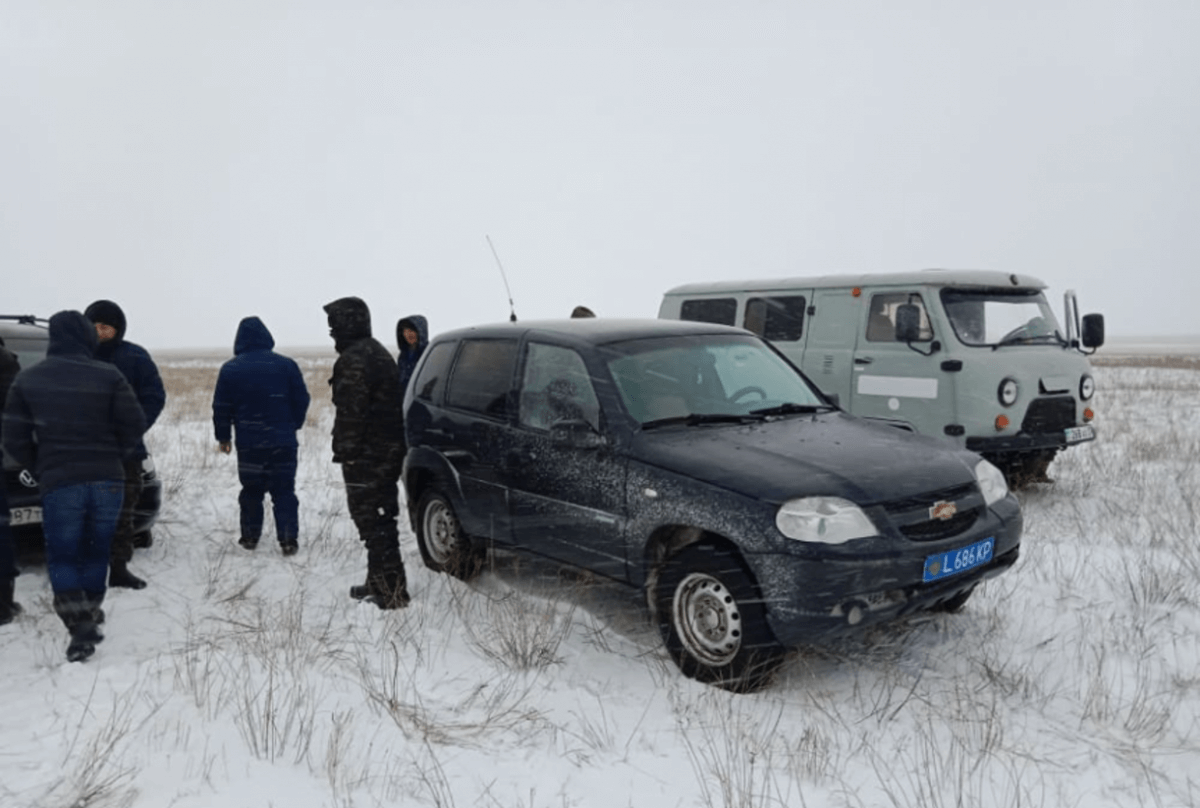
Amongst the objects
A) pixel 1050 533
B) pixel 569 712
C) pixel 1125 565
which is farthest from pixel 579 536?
pixel 1050 533

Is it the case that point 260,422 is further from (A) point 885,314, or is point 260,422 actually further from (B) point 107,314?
(A) point 885,314

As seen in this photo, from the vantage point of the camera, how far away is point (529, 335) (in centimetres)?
541

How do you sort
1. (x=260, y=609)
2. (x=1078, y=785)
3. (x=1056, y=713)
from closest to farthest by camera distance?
(x=1078, y=785) < (x=1056, y=713) < (x=260, y=609)

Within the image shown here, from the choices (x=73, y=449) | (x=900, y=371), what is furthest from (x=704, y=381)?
(x=900, y=371)

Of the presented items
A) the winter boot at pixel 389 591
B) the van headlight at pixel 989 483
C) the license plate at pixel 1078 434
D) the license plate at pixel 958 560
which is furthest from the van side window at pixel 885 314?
the winter boot at pixel 389 591

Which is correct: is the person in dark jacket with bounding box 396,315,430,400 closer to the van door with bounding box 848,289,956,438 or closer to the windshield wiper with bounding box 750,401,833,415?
the van door with bounding box 848,289,956,438

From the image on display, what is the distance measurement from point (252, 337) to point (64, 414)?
230cm

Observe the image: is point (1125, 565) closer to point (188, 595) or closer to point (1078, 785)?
point (1078, 785)

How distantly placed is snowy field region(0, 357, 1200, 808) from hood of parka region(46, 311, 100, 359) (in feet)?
5.38

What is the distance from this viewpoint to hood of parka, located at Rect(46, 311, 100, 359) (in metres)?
4.55

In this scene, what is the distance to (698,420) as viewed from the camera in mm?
4598

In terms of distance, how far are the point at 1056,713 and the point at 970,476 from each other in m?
1.16

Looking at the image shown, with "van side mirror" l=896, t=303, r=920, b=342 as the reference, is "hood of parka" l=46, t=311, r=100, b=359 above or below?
above

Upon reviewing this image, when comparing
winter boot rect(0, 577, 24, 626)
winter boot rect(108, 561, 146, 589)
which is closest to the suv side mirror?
winter boot rect(108, 561, 146, 589)
